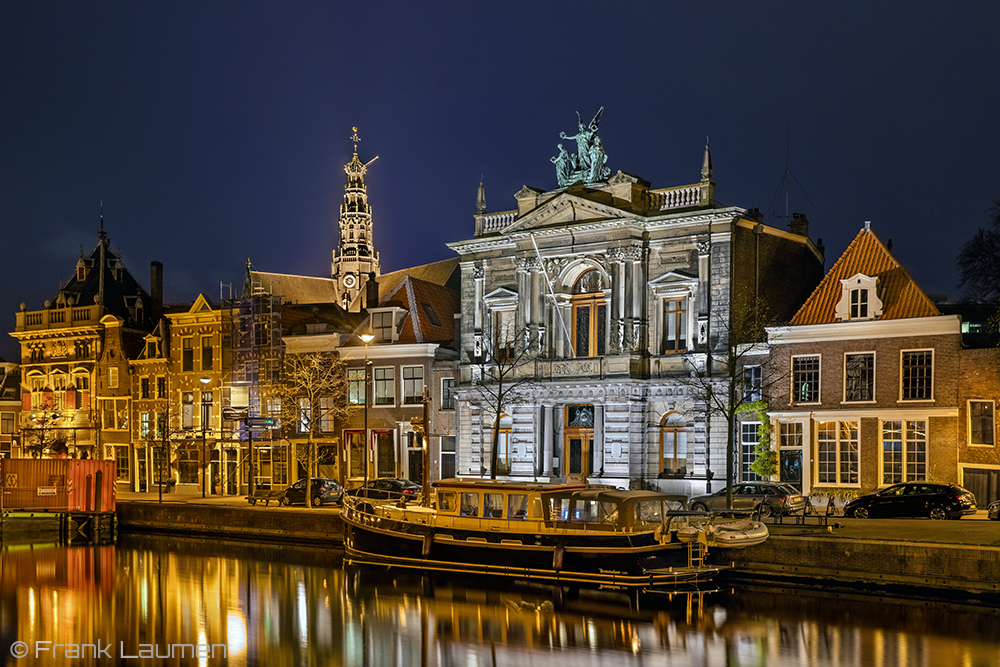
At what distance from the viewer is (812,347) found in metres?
47.5

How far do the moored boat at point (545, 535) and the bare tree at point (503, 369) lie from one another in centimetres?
1357

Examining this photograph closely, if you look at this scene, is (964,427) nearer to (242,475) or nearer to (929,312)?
(929,312)

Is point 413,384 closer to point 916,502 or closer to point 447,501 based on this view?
point 447,501

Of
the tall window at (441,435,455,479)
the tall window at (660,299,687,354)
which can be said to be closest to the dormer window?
the tall window at (660,299,687,354)

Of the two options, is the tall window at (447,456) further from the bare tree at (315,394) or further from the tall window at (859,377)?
the tall window at (859,377)

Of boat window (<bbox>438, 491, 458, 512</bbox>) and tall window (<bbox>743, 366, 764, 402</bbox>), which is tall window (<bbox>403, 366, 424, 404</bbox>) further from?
boat window (<bbox>438, 491, 458, 512</bbox>)

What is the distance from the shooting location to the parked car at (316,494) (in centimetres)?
5394

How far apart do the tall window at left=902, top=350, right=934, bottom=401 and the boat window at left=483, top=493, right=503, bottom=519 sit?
17242 millimetres

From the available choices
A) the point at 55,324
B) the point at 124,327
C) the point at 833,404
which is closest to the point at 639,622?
the point at 833,404

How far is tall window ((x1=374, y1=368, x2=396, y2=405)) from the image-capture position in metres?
61.2

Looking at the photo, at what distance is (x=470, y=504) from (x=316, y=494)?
16.7 meters

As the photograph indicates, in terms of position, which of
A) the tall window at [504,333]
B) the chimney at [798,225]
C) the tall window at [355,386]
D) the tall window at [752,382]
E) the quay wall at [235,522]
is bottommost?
the quay wall at [235,522]

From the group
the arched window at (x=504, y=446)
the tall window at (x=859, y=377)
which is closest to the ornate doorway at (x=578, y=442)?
the arched window at (x=504, y=446)

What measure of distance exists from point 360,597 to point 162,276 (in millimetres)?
48367
